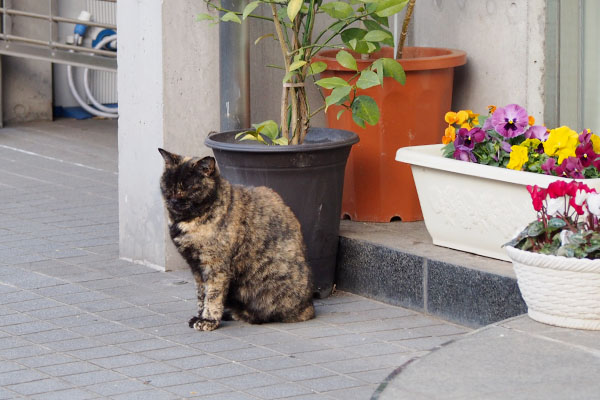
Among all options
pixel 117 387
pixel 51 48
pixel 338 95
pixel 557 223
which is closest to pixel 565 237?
pixel 557 223

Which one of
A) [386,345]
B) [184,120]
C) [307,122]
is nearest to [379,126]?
[307,122]

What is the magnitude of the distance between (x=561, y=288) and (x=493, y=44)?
2178mm

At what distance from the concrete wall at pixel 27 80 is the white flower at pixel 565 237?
7.55 m

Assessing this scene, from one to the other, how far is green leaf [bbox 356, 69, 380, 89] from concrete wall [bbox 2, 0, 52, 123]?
6.24m

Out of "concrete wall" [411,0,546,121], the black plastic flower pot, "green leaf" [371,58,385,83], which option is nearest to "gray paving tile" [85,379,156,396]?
the black plastic flower pot

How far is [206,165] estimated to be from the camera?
496 centimetres

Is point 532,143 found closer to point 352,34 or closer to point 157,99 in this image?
point 352,34

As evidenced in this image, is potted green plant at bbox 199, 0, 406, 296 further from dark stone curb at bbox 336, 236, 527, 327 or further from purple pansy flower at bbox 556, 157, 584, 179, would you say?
purple pansy flower at bbox 556, 157, 584, 179

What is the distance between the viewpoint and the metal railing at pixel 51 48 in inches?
387

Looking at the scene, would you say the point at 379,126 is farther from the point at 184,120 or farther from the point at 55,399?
the point at 55,399

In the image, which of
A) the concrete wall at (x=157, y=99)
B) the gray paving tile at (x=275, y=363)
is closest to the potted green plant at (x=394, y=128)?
the concrete wall at (x=157, y=99)

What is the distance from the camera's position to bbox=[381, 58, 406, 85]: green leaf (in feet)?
17.4

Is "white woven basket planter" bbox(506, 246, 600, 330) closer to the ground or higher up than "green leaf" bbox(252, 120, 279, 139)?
closer to the ground

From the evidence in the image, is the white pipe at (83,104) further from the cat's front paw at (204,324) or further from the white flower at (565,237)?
the white flower at (565,237)
